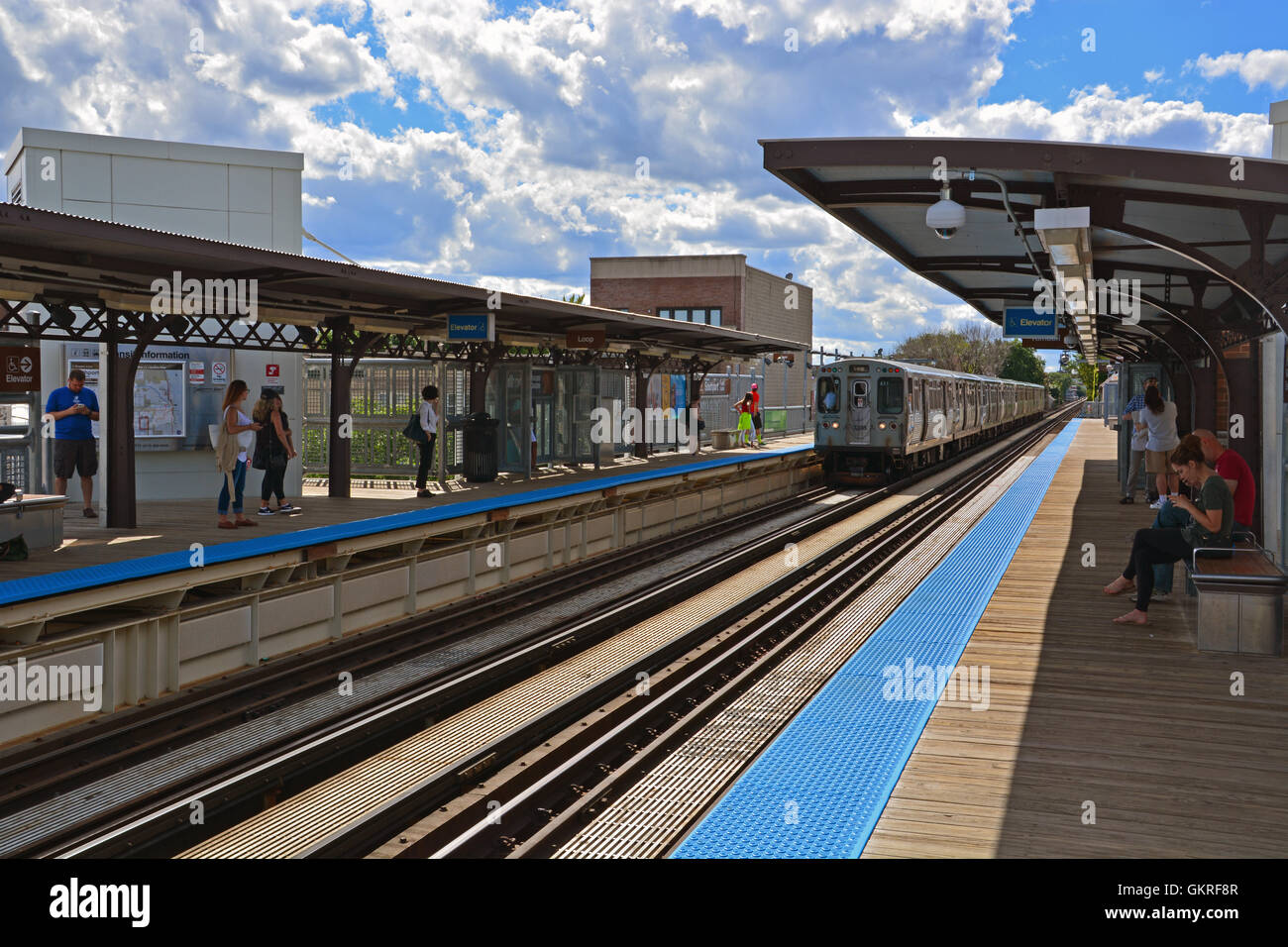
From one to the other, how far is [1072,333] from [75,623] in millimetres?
19412

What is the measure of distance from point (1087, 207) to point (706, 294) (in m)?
38.3

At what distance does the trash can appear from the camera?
62.3ft

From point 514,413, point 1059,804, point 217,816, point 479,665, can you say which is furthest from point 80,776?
point 514,413

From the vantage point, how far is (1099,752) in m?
5.69

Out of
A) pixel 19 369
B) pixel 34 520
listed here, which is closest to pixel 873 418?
pixel 19 369

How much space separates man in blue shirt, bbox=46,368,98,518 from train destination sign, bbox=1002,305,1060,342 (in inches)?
561

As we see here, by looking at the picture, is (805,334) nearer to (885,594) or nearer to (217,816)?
(885,594)

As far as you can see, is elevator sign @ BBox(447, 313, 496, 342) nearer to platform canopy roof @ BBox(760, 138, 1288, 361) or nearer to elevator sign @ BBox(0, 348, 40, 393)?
elevator sign @ BBox(0, 348, 40, 393)

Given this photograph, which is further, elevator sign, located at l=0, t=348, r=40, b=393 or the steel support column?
the steel support column

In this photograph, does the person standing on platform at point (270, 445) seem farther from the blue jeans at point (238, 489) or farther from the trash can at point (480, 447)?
the trash can at point (480, 447)

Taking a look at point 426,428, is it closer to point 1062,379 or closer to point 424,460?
point 424,460

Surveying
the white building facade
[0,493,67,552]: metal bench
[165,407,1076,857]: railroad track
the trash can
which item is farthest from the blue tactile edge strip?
the trash can

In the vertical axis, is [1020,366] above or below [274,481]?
above

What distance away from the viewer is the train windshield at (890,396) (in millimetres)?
24250
